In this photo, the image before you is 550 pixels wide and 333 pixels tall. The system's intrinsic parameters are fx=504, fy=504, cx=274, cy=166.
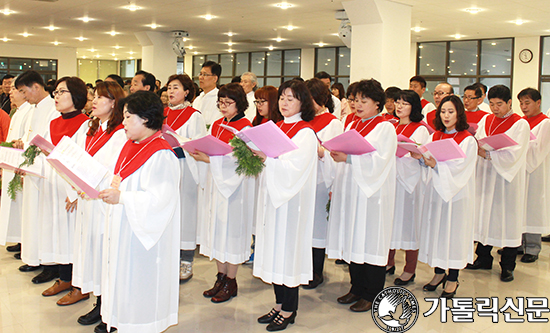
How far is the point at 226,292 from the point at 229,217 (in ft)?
2.19

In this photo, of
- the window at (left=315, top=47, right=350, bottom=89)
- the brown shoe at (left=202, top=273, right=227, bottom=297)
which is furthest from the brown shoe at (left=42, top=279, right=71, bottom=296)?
the window at (left=315, top=47, right=350, bottom=89)

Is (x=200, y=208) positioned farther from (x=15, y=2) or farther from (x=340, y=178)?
(x=15, y=2)

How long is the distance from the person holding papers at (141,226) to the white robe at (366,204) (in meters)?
1.55

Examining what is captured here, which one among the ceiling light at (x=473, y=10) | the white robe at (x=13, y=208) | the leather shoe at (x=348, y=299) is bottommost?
the leather shoe at (x=348, y=299)

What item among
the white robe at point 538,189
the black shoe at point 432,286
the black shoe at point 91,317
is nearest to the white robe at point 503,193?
the white robe at point 538,189

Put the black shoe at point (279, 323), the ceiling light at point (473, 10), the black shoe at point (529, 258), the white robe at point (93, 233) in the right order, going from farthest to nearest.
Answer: the ceiling light at point (473, 10) < the black shoe at point (529, 258) < the black shoe at point (279, 323) < the white robe at point (93, 233)

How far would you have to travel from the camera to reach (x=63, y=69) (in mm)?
21859

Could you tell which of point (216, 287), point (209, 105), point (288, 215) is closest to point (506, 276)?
point (288, 215)

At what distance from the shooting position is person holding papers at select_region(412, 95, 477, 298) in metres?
4.17

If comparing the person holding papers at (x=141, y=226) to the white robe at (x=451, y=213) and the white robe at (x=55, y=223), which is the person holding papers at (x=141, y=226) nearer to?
the white robe at (x=55, y=223)

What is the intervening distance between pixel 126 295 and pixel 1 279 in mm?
2468

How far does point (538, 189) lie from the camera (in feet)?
18.5

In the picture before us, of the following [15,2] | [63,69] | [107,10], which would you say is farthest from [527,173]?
[63,69]

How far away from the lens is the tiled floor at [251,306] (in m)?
3.79
